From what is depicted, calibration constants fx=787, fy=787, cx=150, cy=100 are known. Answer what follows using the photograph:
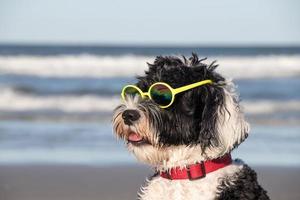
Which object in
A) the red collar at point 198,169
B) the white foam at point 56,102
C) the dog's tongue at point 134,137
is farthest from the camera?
the white foam at point 56,102

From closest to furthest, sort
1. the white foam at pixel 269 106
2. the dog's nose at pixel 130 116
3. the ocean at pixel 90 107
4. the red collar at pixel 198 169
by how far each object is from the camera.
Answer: the dog's nose at pixel 130 116 < the red collar at pixel 198 169 < the ocean at pixel 90 107 < the white foam at pixel 269 106

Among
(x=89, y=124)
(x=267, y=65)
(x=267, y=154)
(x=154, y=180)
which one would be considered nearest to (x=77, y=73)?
(x=267, y=65)

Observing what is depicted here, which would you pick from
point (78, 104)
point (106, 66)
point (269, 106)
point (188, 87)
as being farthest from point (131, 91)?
point (106, 66)

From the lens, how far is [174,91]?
196 inches

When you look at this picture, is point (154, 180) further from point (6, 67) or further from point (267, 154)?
point (6, 67)

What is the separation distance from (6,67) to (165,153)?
2022cm

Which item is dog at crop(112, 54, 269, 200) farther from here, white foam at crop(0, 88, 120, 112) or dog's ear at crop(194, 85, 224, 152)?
white foam at crop(0, 88, 120, 112)

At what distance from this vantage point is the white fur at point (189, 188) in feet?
16.4

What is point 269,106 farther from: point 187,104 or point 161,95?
point 161,95

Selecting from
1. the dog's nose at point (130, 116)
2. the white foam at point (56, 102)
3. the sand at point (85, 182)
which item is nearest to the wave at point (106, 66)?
the white foam at point (56, 102)

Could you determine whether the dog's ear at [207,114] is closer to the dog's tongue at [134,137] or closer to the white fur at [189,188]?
the white fur at [189,188]

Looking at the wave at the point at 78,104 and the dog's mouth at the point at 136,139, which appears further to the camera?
the wave at the point at 78,104

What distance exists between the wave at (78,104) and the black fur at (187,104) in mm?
10434

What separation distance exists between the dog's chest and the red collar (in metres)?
0.03
